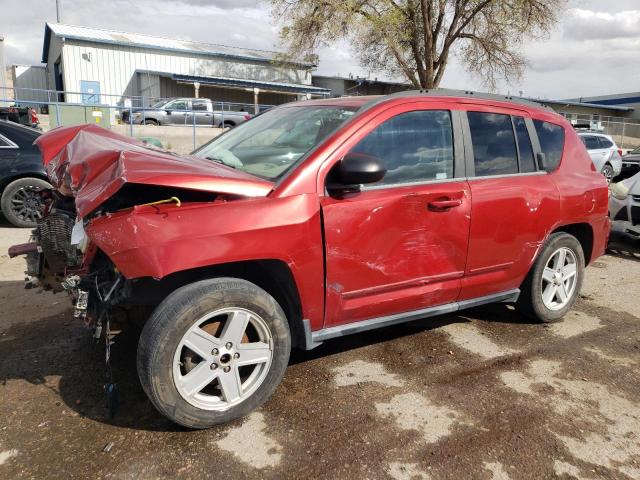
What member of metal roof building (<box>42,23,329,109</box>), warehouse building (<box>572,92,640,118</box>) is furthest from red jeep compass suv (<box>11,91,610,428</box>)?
warehouse building (<box>572,92,640,118</box>)

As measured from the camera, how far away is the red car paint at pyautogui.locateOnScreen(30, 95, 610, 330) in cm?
240

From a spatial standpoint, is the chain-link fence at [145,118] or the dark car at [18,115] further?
the chain-link fence at [145,118]

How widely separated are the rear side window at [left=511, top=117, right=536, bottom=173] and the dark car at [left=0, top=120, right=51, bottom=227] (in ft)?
20.2

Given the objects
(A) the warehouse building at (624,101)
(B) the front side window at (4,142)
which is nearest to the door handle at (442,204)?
(B) the front side window at (4,142)

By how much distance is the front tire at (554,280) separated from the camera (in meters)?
3.96

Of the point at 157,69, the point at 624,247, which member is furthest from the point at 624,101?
the point at 624,247

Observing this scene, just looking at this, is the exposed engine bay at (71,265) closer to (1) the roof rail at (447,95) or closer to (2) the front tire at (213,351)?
(2) the front tire at (213,351)

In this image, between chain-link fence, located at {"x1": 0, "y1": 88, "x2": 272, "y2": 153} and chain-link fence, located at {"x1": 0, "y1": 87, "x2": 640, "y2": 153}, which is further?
chain-link fence, located at {"x1": 0, "y1": 87, "x2": 640, "y2": 153}

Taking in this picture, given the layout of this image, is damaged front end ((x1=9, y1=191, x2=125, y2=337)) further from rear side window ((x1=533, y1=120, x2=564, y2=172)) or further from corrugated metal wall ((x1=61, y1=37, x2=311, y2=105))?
corrugated metal wall ((x1=61, y1=37, x2=311, y2=105))

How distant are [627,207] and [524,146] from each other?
3707 mm

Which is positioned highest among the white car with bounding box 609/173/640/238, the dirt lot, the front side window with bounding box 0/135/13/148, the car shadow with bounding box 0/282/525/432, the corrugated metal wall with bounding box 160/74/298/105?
the corrugated metal wall with bounding box 160/74/298/105

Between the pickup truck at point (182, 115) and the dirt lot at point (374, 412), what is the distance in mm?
16654

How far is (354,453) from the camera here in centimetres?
249

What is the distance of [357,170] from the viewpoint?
266 cm
